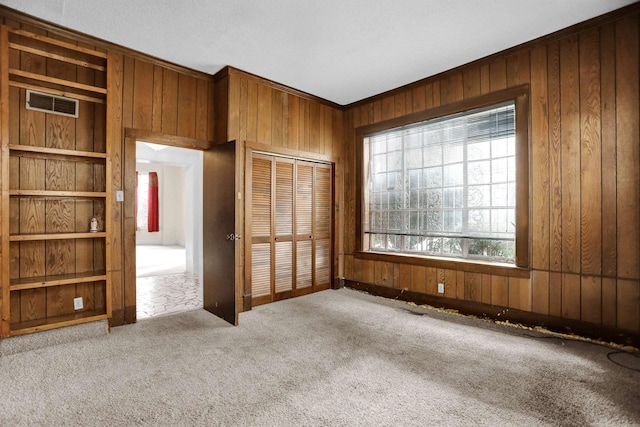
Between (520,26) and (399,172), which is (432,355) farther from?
(520,26)

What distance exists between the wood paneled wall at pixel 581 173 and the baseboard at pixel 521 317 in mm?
54

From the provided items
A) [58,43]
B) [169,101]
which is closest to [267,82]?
[169,101]

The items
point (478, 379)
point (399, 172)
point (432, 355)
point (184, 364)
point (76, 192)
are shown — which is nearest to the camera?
point (478, 379)

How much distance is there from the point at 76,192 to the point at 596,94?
4.68 m

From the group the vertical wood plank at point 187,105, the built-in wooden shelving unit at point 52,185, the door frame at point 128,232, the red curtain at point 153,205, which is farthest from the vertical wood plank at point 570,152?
the red curtain at point 153,205

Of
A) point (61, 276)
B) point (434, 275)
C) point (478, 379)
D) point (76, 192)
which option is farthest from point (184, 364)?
point (434, 275)

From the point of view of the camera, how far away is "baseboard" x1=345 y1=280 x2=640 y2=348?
2.71 metres

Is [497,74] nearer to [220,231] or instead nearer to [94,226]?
[220,231]

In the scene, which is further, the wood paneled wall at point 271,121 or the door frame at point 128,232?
the wood paneled wall at point 271,121

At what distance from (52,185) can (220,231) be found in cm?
157

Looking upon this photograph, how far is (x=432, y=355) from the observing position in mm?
2574

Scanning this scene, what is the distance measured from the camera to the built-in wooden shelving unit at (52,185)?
263 centimetres

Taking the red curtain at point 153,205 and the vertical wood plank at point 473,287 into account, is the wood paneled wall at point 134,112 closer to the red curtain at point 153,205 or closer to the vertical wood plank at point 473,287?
the vertical wood plank at point 473,287

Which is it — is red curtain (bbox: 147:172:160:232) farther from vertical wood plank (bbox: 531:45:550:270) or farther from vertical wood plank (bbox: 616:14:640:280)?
vertical wood plank (bbox: 616:14:640:280)
